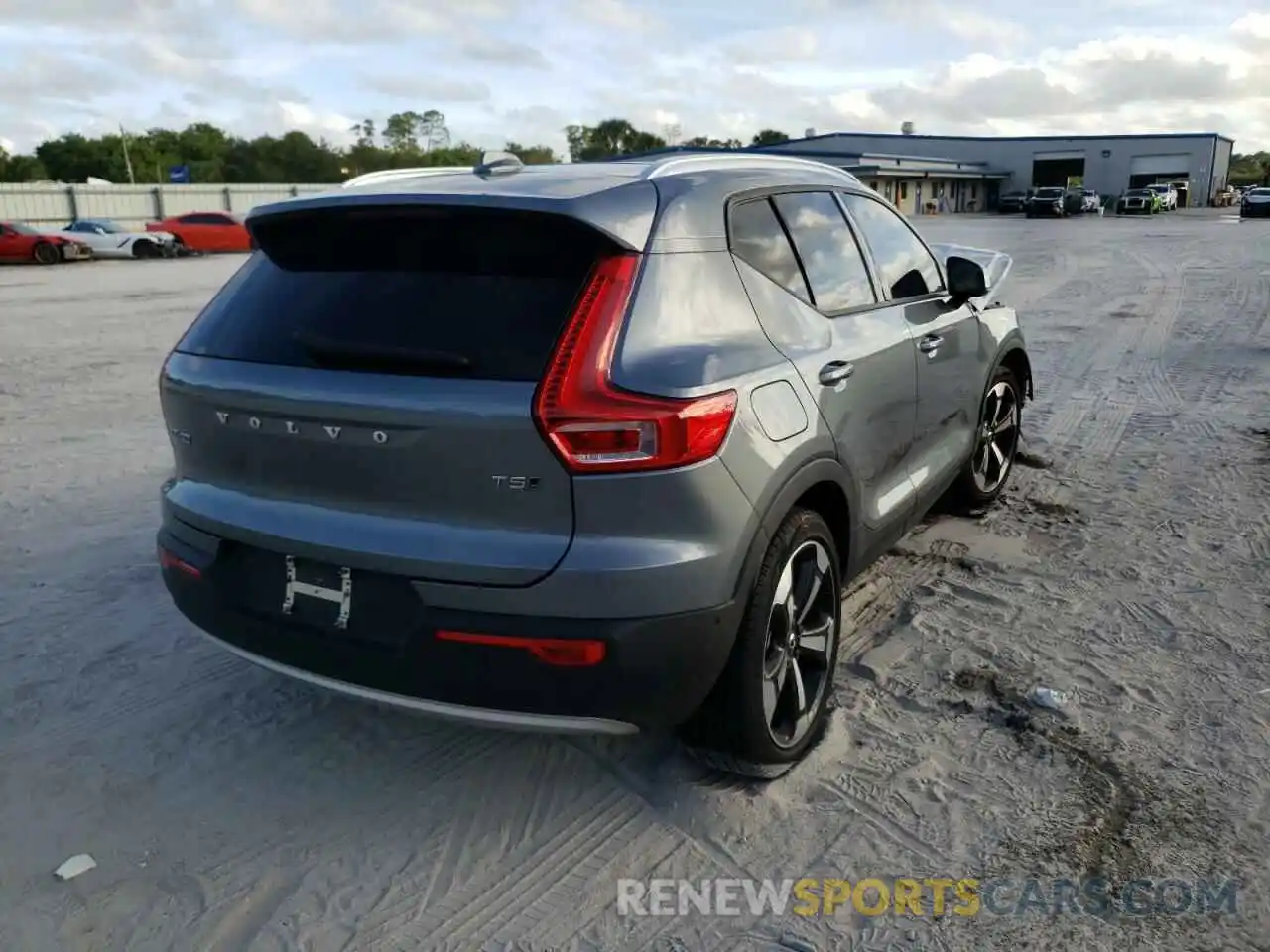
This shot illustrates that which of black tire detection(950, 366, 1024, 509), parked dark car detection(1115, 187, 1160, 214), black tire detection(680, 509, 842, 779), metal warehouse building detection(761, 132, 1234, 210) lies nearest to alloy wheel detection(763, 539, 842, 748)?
black tire detection(680, 509, 842, 779)

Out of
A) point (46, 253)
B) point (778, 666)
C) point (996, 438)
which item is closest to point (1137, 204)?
point (46, 253)

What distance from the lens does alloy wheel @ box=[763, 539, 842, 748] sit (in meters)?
2.99

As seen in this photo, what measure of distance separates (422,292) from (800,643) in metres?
1.54

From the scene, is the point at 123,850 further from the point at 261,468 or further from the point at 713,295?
the point at 713,295

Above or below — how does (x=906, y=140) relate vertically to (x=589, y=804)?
above

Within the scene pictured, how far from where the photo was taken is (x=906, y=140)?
260ft

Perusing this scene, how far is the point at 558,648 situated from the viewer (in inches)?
96.3

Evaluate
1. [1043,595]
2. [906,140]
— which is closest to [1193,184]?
[906,140]

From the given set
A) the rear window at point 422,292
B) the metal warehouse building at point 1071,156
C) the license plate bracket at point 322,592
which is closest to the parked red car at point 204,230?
the rear window at point 422,292

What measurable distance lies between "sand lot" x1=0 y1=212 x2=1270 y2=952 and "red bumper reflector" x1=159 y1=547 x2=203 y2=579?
0.46 m

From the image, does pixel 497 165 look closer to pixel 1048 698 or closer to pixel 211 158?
pixel 1048 698

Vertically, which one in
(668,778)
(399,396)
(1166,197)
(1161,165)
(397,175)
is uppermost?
(1161,165)

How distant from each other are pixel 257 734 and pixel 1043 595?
125 inches

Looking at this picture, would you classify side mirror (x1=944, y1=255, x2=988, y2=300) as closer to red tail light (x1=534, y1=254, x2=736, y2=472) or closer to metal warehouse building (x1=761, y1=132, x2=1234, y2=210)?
red tail light (x1=534, y1=254, x2=736, y2=472)
